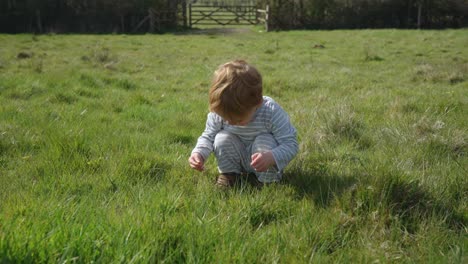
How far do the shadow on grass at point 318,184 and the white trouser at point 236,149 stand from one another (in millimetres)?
148

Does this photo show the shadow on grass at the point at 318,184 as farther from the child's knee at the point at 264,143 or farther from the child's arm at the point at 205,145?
the child's arm at the point at 205,145

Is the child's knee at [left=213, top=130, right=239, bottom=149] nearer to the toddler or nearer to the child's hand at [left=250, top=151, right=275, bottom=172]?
the toddler

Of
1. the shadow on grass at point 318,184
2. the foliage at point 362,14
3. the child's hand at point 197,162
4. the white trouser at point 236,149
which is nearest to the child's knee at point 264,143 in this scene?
the white trouser at point 236,149

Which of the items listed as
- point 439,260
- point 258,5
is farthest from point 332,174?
point 258,5

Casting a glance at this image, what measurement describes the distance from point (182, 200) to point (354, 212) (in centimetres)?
100

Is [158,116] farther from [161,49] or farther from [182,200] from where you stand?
[161,49]

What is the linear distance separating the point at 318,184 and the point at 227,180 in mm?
626

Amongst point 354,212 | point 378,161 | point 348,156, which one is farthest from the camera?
point 348,156

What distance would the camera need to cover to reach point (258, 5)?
30516mm

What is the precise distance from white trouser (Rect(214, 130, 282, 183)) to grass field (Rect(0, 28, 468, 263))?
20 centimetres

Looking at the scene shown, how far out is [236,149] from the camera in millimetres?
3123

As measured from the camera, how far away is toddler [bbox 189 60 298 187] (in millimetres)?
2771

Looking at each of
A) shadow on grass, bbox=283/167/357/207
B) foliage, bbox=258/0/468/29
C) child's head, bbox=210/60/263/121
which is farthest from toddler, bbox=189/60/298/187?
foliage, bbox=258/0/468/29

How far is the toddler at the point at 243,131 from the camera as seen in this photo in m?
2.77
